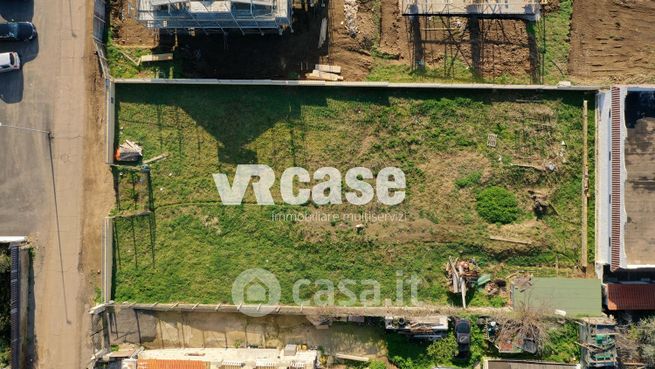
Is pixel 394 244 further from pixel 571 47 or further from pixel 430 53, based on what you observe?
pixel 571 47

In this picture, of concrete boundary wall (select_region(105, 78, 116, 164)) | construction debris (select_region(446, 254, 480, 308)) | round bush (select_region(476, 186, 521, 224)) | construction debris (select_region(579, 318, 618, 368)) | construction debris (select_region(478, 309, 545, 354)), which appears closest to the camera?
construction debris (select_region(579, 318, 618, 368))

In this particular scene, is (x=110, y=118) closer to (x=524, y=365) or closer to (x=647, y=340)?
(x=524, y=365)

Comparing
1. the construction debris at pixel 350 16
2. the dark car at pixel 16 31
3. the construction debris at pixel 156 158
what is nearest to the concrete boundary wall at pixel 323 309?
the construction debris at pixel 156 158

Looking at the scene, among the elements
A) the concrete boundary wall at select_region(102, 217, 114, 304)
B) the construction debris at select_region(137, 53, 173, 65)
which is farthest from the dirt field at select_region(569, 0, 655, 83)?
the concrete boundary wall at select_region(102, 217, 114, 304)

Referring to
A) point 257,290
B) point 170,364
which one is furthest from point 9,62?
point 170,364

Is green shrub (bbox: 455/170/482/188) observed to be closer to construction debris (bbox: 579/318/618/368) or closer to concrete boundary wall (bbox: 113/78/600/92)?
concrete boundary wall (bbox: 113/78/600/92)

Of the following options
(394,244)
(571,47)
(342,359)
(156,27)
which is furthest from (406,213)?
(156,27)
